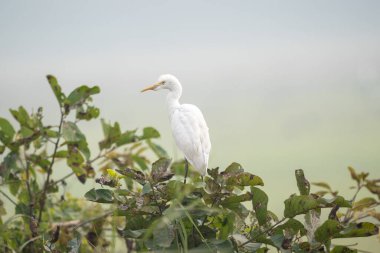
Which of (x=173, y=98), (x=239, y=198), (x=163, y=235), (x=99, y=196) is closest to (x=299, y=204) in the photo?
(x=239, y=198)

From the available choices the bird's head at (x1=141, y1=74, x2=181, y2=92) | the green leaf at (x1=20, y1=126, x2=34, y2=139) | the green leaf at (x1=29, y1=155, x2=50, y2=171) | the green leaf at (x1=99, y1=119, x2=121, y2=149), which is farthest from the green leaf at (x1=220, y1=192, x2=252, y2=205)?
the bird's head at (x1=141, y1=74, x2=181, y2=92)

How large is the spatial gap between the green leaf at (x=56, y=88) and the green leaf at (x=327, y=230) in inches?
52.6

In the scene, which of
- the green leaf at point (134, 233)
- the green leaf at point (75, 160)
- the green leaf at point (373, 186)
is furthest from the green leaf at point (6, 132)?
the green leaf at point (373, 186)

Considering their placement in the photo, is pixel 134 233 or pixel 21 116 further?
pixel 21 116

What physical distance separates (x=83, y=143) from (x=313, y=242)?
1253mm

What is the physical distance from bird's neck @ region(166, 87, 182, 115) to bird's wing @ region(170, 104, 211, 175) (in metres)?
0.31

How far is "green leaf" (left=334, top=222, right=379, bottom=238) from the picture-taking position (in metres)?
1.83

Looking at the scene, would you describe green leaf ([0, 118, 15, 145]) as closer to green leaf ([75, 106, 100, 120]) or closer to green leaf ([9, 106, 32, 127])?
green leaf ([9, 106, 32, 127])

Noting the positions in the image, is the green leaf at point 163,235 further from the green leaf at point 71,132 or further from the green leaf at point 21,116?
the green leaf at point 21,116

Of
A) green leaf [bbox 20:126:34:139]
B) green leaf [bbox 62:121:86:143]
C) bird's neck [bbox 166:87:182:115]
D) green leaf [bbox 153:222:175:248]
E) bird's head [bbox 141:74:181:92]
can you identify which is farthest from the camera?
bird's head [bbox 141:74:181:92]

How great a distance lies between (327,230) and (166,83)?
8.87ft

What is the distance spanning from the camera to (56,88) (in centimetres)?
256

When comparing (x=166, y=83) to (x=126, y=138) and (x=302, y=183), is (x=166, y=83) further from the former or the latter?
(x=302, y=183)

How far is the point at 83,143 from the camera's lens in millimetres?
2648
